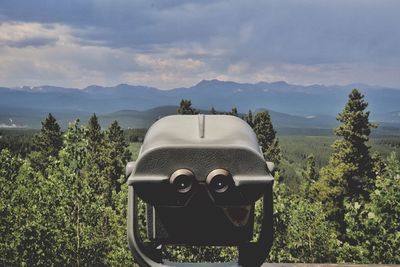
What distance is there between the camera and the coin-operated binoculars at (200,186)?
3551 millimetres

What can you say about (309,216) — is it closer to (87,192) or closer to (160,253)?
(87,192)

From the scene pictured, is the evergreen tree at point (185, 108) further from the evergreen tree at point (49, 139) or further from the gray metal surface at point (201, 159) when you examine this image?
the gray metal surface at point (201, 159)

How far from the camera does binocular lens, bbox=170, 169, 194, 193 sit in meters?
3.52

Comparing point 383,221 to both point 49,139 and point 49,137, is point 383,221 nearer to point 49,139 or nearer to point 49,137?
point 49,139

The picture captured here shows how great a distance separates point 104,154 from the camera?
59.3m

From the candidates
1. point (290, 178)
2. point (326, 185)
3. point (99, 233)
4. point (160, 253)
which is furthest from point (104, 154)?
point (290, 178)

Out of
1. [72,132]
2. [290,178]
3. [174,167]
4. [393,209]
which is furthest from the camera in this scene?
[290,178]

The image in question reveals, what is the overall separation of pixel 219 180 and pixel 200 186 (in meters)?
0.17

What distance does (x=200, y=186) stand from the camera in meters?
3.63

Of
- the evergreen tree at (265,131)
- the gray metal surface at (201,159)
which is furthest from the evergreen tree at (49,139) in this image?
the gray metal surface at (201,159)

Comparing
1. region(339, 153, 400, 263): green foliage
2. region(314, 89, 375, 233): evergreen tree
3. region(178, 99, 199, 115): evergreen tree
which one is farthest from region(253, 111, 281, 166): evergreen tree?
region(339, 153, 400, 263): green foliage

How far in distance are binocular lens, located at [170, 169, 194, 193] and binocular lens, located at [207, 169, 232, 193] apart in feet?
0.43

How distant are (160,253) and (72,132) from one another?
16663mm

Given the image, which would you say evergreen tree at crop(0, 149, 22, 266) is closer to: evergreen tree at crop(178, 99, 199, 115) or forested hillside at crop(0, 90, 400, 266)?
forested hillside at crop(0, 90, 400, 266)
